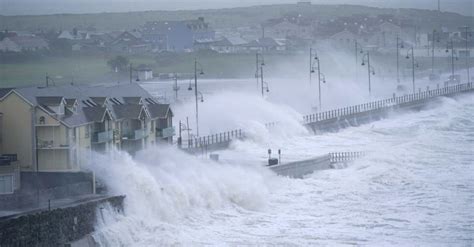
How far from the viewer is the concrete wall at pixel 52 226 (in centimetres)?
918

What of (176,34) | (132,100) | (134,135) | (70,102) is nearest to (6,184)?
(70,102)

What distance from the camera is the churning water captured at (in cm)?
1091

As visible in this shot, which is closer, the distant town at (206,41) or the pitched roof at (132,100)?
the pitched roof at (132,100)

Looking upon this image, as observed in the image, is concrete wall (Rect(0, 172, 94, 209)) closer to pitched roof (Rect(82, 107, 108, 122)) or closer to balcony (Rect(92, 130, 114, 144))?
balcony (Rect(92, 130, 114, 144))

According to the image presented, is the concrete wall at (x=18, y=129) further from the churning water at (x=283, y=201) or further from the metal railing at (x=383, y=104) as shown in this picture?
the metal railing at (x=383, y=104)

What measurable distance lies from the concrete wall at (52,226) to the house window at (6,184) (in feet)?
3.77

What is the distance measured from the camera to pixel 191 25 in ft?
99.9

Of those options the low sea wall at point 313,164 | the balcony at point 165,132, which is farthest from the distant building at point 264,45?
the balcony at point 165,132

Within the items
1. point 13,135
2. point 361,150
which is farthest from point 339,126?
point 13,135

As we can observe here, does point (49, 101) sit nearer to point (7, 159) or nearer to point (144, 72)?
point (7, 159)

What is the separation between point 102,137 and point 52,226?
3.08 metres

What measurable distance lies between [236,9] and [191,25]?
39.7ft

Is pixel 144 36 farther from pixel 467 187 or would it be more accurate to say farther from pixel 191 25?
pixel 467 187

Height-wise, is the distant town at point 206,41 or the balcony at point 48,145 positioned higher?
the distant town at point 206,41
